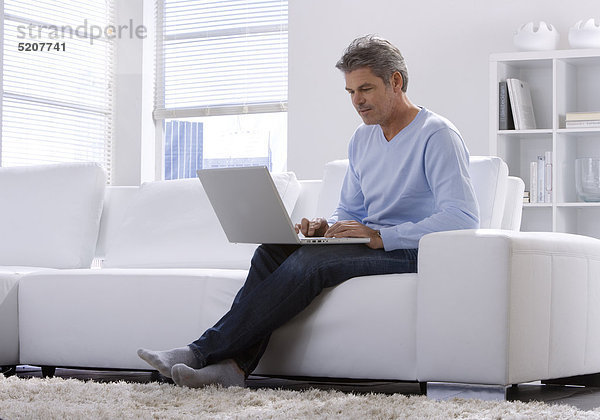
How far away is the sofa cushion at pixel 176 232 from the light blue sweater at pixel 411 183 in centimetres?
63

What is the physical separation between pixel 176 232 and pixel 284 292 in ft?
3.96

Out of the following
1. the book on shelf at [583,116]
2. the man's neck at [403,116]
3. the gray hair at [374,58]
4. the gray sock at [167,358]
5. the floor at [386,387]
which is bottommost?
the floor at [386,387]

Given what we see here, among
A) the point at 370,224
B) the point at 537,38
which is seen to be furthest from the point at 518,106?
the point at 370,224

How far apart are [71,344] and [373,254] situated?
1.08m

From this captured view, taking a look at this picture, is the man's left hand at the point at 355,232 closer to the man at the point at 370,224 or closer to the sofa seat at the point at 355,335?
the man at the point at 370,224

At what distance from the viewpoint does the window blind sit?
228 inches

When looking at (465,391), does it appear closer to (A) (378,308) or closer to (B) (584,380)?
(A) (378,308)

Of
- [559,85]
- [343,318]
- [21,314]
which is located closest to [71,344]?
[21,314]

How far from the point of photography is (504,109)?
4.52 meters

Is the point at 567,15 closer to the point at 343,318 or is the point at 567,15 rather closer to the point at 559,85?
the point at 559,85

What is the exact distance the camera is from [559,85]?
4.44 m

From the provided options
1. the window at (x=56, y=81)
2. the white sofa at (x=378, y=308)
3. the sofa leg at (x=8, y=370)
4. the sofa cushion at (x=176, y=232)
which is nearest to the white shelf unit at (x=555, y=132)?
the white sofa at (x=378, y=308)

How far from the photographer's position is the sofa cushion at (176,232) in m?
3.55

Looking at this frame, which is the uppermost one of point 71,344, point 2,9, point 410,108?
point 2,9
